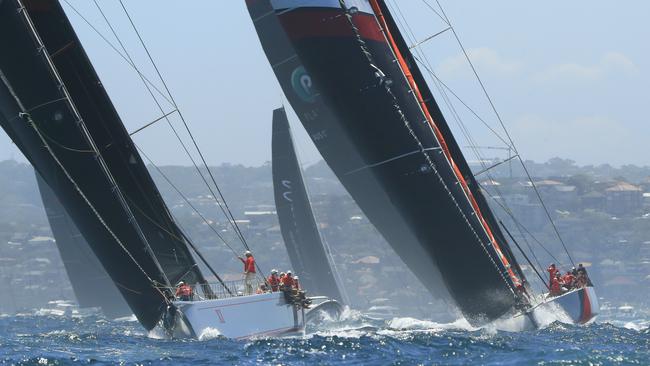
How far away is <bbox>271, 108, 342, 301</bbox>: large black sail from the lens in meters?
33.8

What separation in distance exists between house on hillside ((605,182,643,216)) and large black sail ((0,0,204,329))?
288 feet

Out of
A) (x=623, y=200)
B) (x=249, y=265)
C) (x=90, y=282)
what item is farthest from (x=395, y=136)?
(x=623, y=200)

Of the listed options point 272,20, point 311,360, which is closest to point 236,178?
point 272,20

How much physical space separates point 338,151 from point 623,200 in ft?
277

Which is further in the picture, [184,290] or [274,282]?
[274,282]

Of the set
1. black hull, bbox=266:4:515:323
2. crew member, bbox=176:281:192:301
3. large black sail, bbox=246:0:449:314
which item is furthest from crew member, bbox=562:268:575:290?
crew member, bbox=176:281:192:301

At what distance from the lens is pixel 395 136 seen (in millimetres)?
19219

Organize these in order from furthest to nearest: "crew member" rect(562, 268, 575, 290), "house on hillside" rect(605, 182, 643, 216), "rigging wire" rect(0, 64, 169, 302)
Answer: "house on hillside" rect(605, 182, 643, 216), "crew member" rect(562, 268, 575, 290), "rigging wire" rect(0, 64, 169, 302)

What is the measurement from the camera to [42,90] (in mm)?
17688

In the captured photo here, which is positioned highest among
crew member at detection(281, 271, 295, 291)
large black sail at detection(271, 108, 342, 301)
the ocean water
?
large black sail at detection(271, 108, 342, 301)

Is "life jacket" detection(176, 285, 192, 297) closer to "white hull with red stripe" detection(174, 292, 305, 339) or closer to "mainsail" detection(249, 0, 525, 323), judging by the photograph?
"white hull with red stripe" detection(174, 292, 305, 339)

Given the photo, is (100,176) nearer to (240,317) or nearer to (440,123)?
(240,317)

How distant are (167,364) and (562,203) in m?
92.2

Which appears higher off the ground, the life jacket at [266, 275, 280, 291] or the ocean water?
the life jacket at [266, 275, 280, 291]
